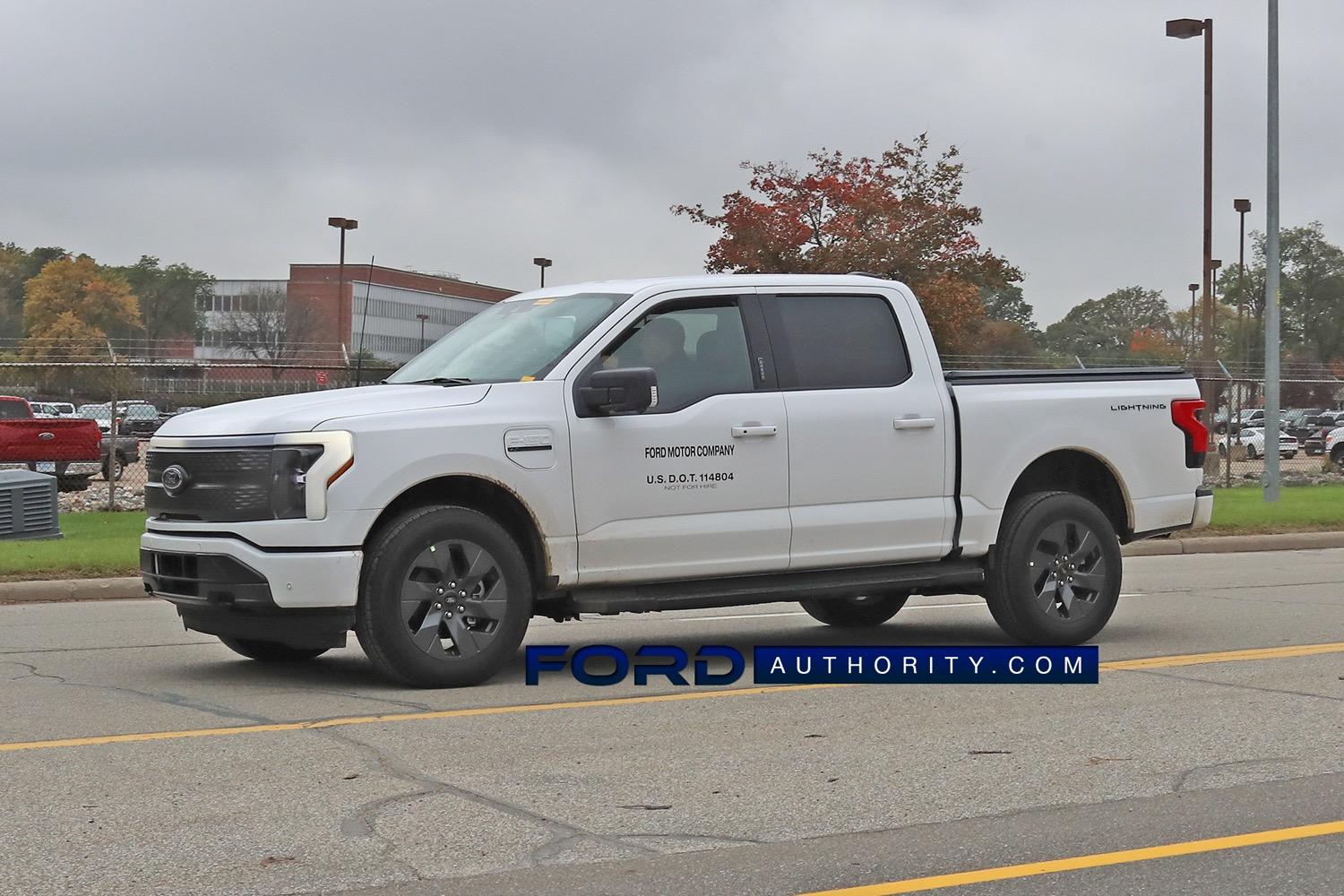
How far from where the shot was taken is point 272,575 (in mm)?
7953

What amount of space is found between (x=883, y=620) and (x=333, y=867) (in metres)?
6.68

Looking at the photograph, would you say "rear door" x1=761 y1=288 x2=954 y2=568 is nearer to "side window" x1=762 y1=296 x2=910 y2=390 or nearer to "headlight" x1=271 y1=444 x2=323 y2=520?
"side window" x1=762 y1=296 x2=910 y2=390

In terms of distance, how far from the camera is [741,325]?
364 inches

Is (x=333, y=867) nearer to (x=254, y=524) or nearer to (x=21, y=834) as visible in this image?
(x=21, y=834)

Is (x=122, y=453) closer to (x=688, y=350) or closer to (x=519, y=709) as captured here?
(x=688, y=350)

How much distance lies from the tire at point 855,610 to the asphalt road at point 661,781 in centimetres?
169

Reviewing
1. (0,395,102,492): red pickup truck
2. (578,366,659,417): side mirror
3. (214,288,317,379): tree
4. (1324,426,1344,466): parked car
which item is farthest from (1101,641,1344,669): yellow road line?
(214,288,317,379): tree

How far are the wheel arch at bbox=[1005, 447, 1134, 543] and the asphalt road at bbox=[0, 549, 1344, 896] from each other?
927mm

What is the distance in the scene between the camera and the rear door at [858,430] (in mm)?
9141

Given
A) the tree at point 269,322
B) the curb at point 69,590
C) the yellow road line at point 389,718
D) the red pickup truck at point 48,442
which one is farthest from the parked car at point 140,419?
the tree at point 269,322

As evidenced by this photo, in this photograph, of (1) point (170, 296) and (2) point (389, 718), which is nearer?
(2) point (389, 718)

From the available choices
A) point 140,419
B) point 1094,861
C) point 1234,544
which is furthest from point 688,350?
point 140,419

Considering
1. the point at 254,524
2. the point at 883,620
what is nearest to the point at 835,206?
the point at 883,620

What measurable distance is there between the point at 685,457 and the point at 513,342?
3.76 ft
